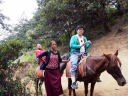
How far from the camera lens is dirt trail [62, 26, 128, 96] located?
12393 millimetres

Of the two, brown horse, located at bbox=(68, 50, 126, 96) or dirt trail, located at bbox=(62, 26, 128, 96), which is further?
dirt trail, located at bbox=(62, 26, 128, 96)

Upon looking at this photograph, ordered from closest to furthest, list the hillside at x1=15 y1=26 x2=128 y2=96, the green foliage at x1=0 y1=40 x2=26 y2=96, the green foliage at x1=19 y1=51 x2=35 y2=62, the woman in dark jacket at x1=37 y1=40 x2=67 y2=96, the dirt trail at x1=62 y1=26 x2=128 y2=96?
the green foliage at x1=0 y1=40 x2=26 y2=96 → the woman in dark jacket at x1=37 y1=40 x2=67 y2=96 → the dirt trail at x1=62 y1=26 x2=128 y2=96 → the hillside at x1=15 y1=26 x2=128 y2=96 → the green foliage at x1=19 y1=51 x2=35 y2=62

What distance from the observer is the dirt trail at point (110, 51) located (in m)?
12.4

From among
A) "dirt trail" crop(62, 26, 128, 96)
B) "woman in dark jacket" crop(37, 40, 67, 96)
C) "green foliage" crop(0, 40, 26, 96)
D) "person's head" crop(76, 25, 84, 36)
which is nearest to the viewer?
"green foliage" crop(0, 40, 26, 96)

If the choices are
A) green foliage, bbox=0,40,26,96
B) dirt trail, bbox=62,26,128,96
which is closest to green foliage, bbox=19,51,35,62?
dirt trail, bbox=62,26,128,96

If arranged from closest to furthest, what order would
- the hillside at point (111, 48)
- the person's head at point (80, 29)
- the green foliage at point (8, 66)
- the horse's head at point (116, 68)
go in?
the green foliage at point (8, 66) → the horse's head at point (116, 68) → the person's head at point (80, 29) → the hillside at point (111, 48)

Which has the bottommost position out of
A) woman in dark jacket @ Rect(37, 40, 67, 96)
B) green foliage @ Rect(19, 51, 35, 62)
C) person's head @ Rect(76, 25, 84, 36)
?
green foliage @ Rect(19, 51, 35, 62)

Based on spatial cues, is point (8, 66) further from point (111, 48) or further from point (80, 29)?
point (111, 48)

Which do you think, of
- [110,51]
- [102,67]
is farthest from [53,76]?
[110,51]

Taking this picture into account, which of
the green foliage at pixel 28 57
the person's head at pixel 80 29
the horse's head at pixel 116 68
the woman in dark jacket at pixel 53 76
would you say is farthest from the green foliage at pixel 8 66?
the green foliage at pixel 28 57

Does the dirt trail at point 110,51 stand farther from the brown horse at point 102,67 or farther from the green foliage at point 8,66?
the green foliage at point 8,66

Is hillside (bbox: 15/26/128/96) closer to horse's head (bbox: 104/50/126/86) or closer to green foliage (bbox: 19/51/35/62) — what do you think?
green foliage (bbox: 19/51/35/62)

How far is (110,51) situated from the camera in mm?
20344

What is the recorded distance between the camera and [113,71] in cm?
997
